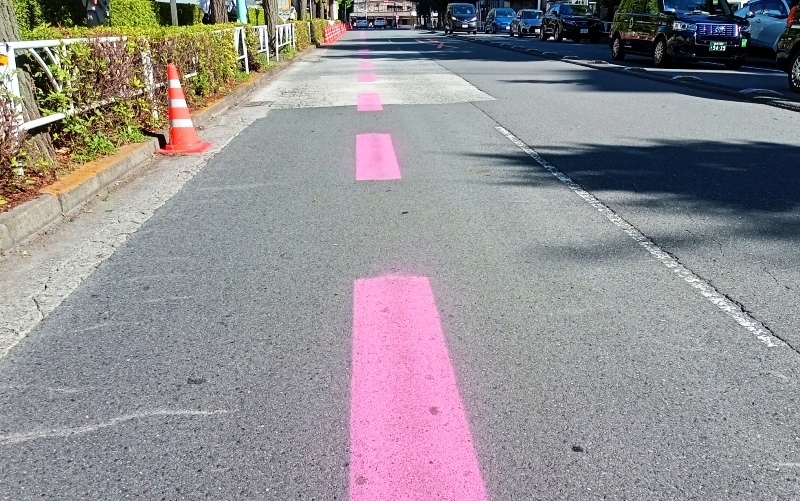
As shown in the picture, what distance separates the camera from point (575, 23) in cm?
3167

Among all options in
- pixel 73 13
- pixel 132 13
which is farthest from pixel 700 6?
pixel 73 13

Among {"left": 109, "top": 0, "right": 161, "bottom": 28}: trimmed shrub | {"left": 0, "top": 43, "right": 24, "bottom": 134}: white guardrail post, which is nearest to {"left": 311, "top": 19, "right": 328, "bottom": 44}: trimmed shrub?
{"left": 109, "top": 0, "right": 161, "bottom": 28}: trimmed shrub

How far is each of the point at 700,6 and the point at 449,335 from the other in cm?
1703

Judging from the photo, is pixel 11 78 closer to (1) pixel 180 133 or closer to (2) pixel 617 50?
(1) pixel 180 133

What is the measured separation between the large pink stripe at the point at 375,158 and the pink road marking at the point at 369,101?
106 inches

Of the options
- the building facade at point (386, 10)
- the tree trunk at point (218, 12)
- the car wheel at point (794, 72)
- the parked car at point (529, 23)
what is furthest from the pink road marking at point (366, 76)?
the building facade at point (386, 10)

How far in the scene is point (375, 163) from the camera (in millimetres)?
7344

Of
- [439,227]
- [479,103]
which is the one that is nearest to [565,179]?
[439,227]

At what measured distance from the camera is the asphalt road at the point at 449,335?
2482 mm

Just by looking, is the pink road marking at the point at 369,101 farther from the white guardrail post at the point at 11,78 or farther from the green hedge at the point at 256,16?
the green hedge at the point at 256,16

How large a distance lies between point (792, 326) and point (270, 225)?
3.50 metres

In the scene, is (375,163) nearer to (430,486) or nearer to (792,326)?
(792,326)

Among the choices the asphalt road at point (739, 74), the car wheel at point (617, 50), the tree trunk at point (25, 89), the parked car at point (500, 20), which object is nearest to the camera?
the tree trunk at point (25, 89)

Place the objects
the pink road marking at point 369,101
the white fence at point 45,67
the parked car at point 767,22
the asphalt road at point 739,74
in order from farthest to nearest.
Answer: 1. the parked car at point 767,22
2. the asphalt road at point 739,74
3. the pink road marking at point 369,101
4. the white fence at point 45,67
